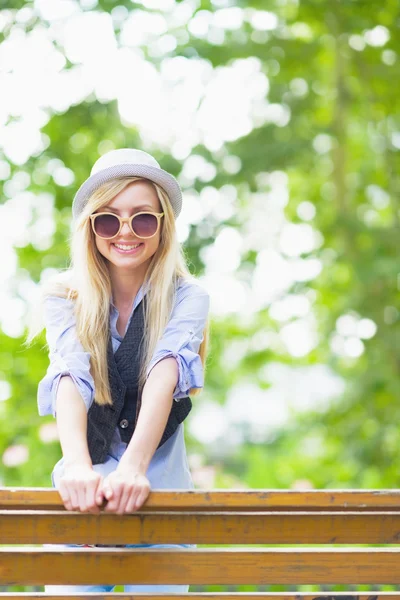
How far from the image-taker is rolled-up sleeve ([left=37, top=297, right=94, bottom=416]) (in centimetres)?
220

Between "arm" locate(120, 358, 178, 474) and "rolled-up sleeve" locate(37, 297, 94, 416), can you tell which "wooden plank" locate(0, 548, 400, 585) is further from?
"rolled-up sleeve" locate(37, 297, 94, 416)

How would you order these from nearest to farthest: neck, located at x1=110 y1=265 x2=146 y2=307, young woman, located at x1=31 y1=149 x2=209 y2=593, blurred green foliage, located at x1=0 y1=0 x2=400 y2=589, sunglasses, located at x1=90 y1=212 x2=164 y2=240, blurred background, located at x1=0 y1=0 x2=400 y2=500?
young woman, located at x1=31 y1=149 x2=209 y2=593, sunglasses, located at x1=90 y1=212 x2=164 y2=240, neck, located at x1=110 y1=265 x2=146 y2=307, blurred background, located at x1=0 y1=0 x2=400 y2=500, blurred green foliage, located at x1=0 y1=0 x2=400 y2=589

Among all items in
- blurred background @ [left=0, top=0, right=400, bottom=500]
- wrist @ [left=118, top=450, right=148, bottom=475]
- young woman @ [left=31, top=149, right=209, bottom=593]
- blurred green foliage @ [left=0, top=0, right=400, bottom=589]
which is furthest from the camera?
blurred green foliage @ [left=0, top=0, right=400, bottom=589]

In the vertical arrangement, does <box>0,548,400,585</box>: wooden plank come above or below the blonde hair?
below

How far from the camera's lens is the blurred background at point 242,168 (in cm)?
677

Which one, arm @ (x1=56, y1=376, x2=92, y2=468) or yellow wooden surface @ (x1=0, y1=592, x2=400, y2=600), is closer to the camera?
yellow wooden surface @ (x1=0, y1=592, x2=400, y2=600)

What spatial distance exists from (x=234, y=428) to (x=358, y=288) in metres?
8.92

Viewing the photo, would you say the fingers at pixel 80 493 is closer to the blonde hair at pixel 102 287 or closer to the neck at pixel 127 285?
the blonde hair at pixel 102 287

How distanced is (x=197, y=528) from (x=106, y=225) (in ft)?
3.00

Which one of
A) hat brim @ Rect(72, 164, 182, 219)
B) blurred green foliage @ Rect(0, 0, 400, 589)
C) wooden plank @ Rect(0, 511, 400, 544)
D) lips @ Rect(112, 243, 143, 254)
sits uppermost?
hat brim @ Rect(72, 164, 182, 219)

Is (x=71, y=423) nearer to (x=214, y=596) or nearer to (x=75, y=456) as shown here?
(x=75, y=456)

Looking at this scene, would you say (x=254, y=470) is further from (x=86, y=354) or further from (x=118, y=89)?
(x=86, y=354)

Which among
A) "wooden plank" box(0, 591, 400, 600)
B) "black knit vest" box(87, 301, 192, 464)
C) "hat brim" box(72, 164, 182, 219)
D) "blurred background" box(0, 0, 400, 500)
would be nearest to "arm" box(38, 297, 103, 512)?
"black knit vest" box(87, 301, 192, 464)

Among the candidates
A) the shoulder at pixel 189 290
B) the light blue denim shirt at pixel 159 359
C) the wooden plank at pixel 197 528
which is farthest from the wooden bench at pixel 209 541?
the shoulder at pixel 189 290
